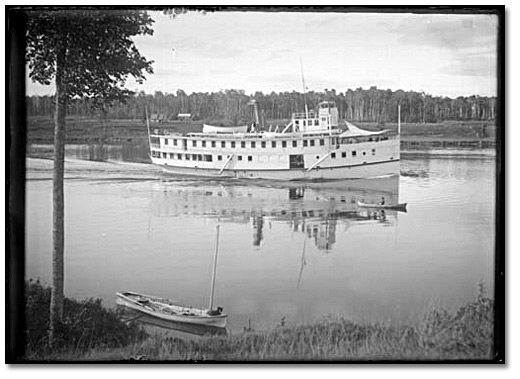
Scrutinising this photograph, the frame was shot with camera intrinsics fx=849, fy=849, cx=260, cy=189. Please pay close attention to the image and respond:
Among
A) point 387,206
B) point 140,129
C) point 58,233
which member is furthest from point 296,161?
point 58,233

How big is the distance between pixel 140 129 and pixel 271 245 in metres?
0.44

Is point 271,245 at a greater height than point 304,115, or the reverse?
point 304,115

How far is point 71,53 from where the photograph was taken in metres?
2.12

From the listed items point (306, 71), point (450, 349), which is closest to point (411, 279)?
point (450, 349)

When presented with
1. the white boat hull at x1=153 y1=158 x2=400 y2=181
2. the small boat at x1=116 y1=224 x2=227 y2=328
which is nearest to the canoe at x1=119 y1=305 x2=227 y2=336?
the small boat at x1=116 y1=224 x2=227 y2=328

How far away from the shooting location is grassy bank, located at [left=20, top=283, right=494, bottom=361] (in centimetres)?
212

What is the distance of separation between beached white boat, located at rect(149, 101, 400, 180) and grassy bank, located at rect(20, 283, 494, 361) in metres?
0.39

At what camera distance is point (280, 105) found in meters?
2.14

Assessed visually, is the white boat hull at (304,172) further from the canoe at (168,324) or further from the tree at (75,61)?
the canoe at (168,324)

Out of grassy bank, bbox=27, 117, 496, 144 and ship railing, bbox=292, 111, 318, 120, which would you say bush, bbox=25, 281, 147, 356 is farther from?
ship railing, bbox=292, 111, 318, 120

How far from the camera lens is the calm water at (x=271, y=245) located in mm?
2133

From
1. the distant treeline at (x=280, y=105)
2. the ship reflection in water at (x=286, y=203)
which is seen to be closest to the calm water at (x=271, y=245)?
the ship reflection in water at (x=286, y=203)

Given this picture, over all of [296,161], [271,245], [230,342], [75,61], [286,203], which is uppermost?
[75,61]

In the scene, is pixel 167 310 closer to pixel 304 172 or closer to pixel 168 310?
pixel 168 310
